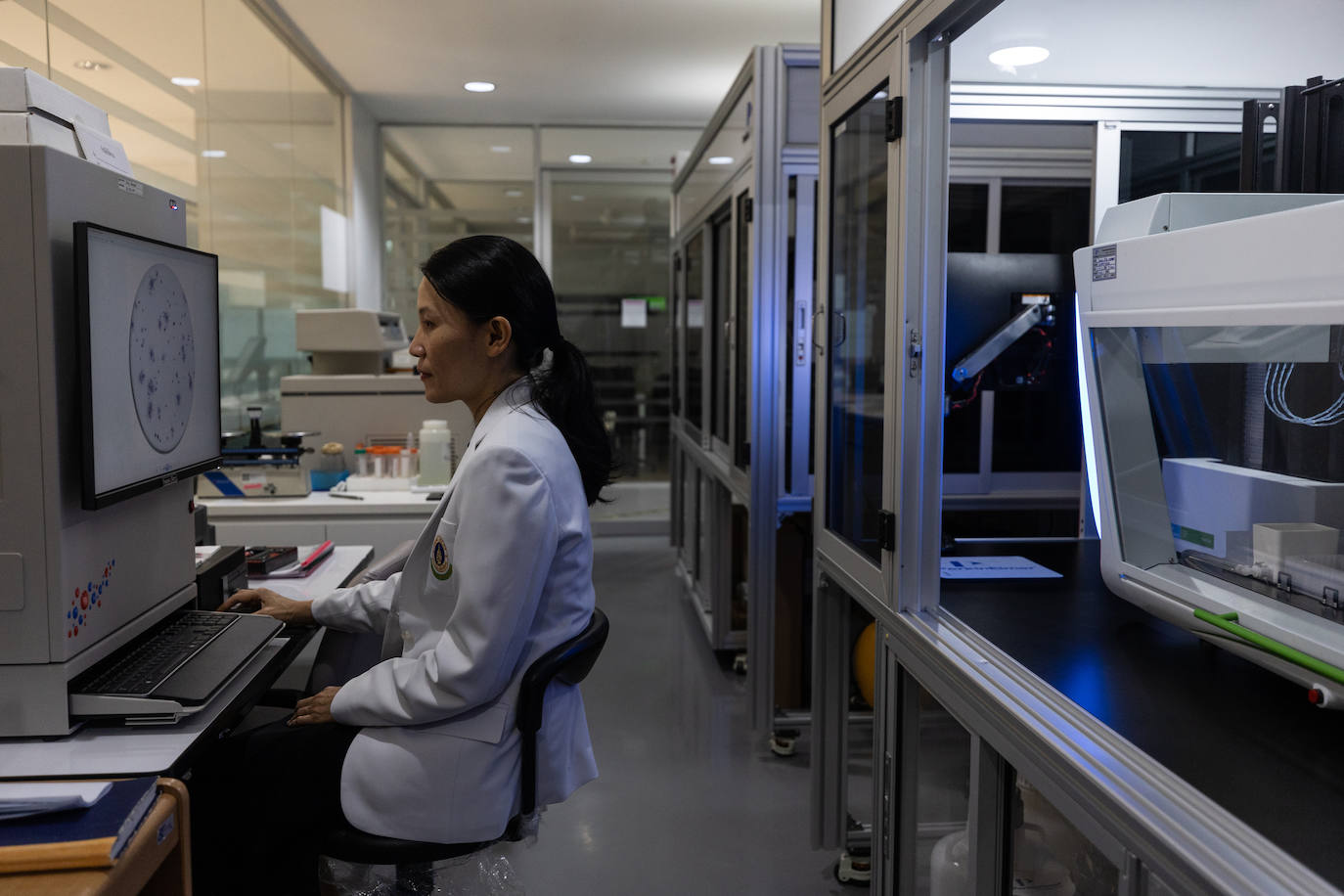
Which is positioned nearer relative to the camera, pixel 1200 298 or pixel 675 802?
pixel 1200 298

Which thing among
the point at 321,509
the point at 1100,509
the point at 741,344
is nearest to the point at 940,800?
the point at 1100,509

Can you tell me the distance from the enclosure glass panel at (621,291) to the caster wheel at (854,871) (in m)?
4.90

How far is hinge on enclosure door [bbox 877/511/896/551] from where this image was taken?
1.74m

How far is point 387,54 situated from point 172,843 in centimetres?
500

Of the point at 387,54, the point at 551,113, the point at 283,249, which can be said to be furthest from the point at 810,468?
the point at 551,113

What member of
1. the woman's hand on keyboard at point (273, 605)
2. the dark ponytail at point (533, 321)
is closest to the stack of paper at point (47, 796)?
the woman's hand on keyboard at point (273, 605)

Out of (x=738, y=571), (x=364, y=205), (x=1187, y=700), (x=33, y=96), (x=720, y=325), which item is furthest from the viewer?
(x=364, y=205)

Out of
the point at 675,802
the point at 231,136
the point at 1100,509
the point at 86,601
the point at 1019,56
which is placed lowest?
the point at 675,802

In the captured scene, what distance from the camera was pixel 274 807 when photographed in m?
1.53

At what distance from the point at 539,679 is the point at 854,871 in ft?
4.21

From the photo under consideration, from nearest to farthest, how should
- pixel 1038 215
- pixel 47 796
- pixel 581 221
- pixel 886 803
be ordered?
pixel 47 796 < pixel 886 803 < pixel 1038 215 < pixel 581 221

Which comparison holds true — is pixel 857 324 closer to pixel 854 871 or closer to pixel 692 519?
pixel 854 871

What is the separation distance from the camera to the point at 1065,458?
11.0 feet

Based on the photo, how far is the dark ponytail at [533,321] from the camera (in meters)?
1.61
